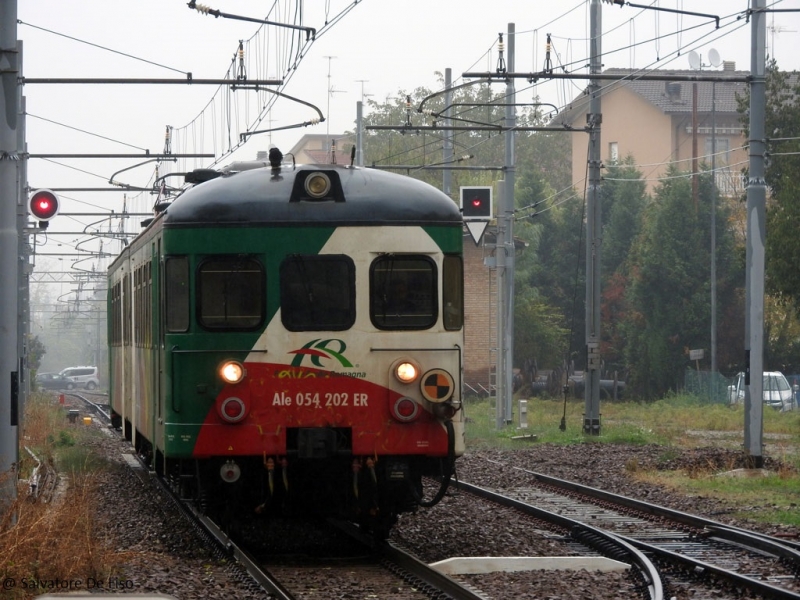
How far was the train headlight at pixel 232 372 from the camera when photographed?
9727mm

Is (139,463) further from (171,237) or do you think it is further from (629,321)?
(629,321)

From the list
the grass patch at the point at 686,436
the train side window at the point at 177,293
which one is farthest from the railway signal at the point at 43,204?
the train side window at the point at 177,293

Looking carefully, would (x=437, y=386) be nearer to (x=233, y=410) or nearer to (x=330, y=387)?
(x=330, y=387)

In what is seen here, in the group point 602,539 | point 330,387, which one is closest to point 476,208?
point 602,539

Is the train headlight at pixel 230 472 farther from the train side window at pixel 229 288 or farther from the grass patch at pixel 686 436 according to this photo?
the grass patch at pixel 686 436

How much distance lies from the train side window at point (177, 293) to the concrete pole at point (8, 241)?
1221 millimetres

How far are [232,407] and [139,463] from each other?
399 inches

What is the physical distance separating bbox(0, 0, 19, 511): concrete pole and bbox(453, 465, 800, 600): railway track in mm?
5042

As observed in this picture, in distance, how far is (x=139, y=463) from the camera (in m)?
19.4

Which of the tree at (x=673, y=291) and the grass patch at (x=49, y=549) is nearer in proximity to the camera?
the grass patch at (x=49, y=549)

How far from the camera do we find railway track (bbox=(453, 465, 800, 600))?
9195 millimetres

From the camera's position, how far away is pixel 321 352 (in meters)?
9.87

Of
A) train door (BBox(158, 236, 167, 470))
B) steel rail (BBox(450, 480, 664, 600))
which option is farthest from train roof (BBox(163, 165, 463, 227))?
steel rail (BBox(450, 480, 664, 600))

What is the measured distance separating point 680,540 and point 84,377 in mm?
66190
